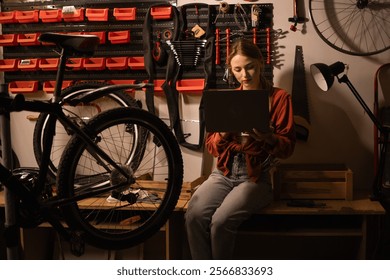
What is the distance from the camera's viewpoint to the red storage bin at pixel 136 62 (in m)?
2.38

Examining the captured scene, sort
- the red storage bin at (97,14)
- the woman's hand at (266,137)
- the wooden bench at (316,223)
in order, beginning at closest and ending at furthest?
the woman's hand at (266,137), the wooden bench at (316,223), the red storage bin at (97,14)

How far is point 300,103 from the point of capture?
92.4 inches

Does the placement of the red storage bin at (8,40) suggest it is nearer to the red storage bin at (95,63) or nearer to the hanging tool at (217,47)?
the red storage bin at (95,63)

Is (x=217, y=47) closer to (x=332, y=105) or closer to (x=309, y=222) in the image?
(x=332, y=105)

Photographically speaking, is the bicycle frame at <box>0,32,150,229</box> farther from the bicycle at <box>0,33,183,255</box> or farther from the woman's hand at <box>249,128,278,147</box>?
the woman's hand at <box>249,128,278,147</box>

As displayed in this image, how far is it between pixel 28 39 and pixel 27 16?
0.12m

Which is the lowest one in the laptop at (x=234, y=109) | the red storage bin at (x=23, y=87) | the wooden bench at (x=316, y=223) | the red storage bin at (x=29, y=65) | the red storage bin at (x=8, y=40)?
the wooden bench at (x=316, y=223)

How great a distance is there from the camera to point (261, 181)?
198 centimetres

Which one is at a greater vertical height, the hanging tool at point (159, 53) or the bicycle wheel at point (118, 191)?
the hanging tool at point (159, 53)

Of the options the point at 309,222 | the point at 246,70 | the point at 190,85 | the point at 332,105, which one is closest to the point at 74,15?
the point at 190,85

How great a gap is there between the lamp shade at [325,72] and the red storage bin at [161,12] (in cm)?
76

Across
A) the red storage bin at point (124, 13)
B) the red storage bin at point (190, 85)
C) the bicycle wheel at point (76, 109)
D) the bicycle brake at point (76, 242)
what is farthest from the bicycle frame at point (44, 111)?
the red storage bin at point (124, 13)

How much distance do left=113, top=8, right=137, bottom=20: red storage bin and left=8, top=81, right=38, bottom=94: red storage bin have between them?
586mm

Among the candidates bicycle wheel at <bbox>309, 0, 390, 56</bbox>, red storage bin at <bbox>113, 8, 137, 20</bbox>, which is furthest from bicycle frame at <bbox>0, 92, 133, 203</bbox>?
bicycle wheel at <bbox>309, 0, 390, 56</bbox>
